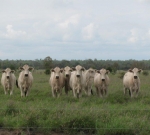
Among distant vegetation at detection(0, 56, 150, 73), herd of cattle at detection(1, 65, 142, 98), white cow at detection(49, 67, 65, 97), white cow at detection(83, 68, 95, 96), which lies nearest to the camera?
herd of cattle at detection(1, 65, 142, 98)

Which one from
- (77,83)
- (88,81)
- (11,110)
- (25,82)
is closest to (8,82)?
(25,82)

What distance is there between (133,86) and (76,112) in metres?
7.77

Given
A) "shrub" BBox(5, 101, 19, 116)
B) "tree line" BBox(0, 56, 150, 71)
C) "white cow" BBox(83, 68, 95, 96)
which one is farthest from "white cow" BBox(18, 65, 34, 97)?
"tree line" BBox(0, 56, 150, 71)

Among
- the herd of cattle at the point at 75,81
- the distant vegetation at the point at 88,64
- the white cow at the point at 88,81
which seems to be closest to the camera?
the herd of cattle at the point at 75,81

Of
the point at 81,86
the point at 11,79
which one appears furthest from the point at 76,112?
the point at 11,79

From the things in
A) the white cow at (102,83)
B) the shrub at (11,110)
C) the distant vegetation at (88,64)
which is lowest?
the shrub at (11,110)

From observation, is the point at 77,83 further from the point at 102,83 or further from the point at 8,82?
the point at 8,82

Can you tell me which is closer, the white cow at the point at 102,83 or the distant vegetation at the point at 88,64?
the white cow at the point at 102,83

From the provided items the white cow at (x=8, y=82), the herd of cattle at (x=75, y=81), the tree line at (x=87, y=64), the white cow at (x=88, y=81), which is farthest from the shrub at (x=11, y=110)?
the tree line at (x=87, y=64)

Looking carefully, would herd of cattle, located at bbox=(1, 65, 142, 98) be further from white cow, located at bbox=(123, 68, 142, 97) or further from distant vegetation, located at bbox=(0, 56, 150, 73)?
distant vegetation, located at bbox=(0, 56, 150, 73)

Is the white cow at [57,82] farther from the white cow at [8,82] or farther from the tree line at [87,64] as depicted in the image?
the tree line at [87,64]

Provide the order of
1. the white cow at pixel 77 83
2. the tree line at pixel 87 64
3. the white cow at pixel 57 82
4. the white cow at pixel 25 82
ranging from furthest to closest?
the tree line at pixel 87 64 → the white cow at pixel 25 82 → the white cow at pixel 57 82 → the white cow at pixel 77 83

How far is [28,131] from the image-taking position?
8.73 meters

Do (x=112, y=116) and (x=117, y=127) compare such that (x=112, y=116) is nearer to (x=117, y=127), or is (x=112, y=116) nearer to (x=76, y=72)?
(x=117, y=127)
